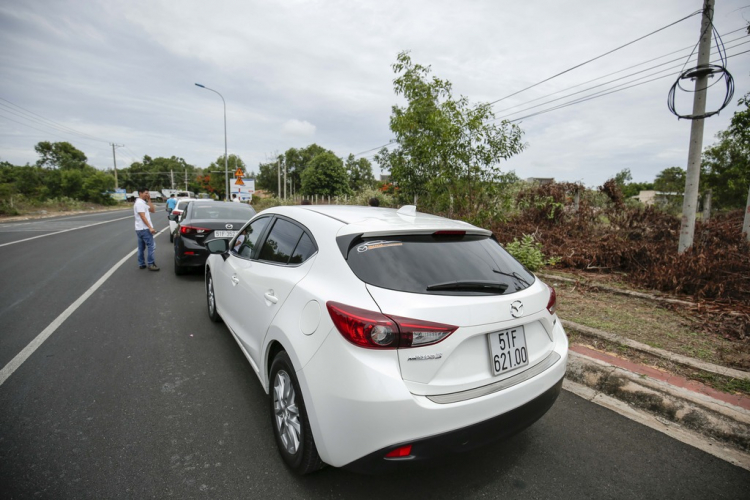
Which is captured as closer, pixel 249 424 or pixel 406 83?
pixel 249 424

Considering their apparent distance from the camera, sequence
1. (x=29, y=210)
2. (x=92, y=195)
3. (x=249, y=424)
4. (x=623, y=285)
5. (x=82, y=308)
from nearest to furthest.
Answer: (x=249, y=424) → (x=82, y=308) → (x=623, y=285) → (x=29, y=210) → (x=92, y=195)

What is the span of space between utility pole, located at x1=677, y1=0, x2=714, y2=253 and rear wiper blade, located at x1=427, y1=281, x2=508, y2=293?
6107 millimetres

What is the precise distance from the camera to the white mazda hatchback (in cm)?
173

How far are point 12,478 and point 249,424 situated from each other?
1278 millimetres

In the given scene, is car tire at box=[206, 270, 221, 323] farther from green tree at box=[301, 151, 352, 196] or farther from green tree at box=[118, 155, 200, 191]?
green tree at box=[118, 155, 200, 191]

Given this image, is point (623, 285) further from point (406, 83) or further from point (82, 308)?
point (82, 308)

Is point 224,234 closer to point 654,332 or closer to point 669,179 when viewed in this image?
point 654,332

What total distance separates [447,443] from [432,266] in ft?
2.90

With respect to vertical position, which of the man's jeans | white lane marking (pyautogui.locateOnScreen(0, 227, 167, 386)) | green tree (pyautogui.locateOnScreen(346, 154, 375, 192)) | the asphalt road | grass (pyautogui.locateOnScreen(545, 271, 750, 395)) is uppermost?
green tree (pyautogui.locateOnScreen(346, 154, 375, 192))

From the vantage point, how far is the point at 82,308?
5.15m

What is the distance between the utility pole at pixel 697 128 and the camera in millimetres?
6113

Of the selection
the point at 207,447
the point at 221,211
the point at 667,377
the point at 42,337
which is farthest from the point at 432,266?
the point at 221,211

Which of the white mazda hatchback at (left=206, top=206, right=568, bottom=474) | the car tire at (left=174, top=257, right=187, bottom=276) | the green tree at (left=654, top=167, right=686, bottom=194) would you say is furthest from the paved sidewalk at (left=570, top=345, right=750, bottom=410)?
the green tree at (left=654, top=167, right=686, bottom=194)

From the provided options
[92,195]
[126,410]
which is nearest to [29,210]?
[92,195]
